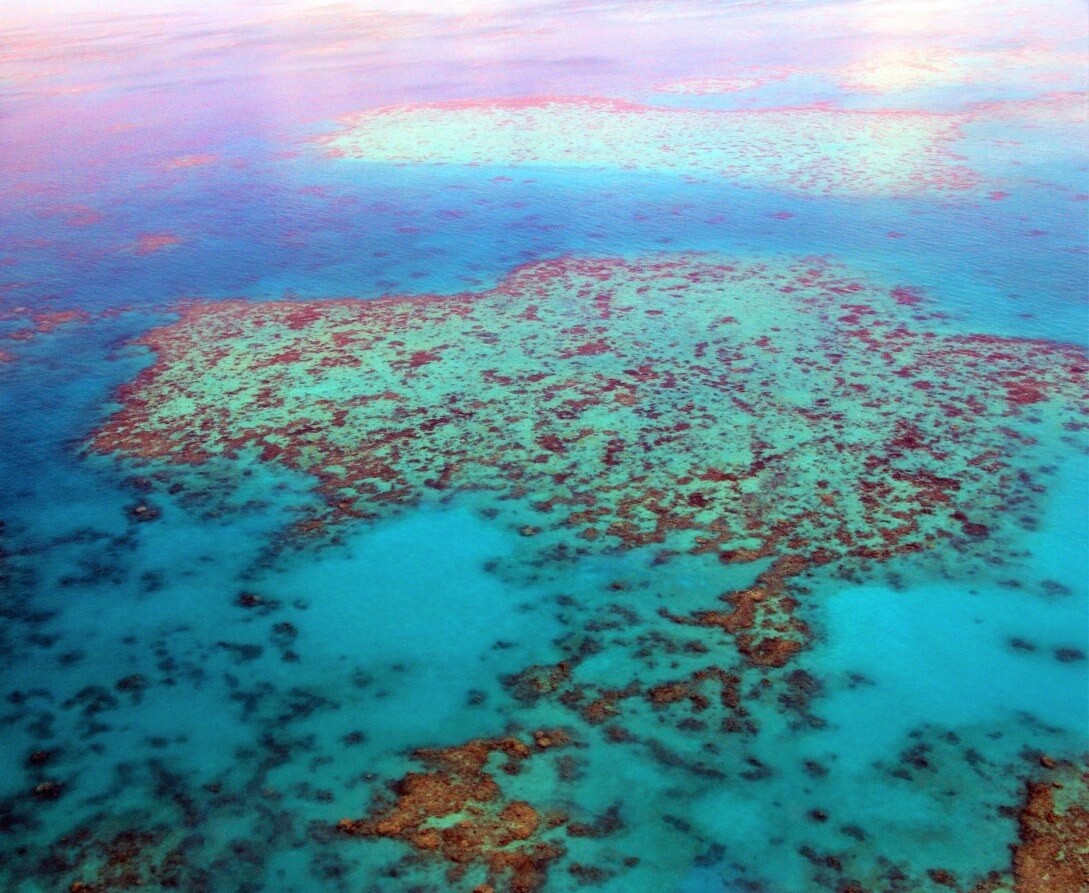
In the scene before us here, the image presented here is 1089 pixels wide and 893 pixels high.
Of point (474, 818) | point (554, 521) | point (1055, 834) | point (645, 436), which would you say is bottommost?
point (1055, 834)

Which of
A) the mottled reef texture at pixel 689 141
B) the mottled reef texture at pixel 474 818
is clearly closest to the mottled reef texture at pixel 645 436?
the mottled reef texture at pixel 474 818

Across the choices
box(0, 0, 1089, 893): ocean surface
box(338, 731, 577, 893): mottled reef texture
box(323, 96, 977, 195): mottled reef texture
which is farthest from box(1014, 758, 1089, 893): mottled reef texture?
box(323, 96, 977, 195): mottled reef texture

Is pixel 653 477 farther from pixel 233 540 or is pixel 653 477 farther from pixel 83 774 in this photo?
pixel 83 774

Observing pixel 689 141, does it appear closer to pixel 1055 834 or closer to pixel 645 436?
pixel 645 436

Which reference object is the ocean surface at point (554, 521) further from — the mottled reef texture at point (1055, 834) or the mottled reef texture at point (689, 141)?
A: the mottled reef texture at point (689, 141)

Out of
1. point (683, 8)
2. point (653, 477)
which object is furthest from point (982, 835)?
point (683, 8)

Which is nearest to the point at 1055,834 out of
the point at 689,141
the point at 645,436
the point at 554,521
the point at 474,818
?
the point at 474,818
